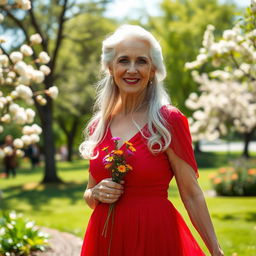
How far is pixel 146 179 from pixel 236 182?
11.4m

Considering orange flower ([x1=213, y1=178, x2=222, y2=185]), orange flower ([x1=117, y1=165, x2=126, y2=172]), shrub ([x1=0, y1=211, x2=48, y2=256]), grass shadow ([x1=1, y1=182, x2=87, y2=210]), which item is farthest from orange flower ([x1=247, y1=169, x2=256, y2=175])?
orange flower ([x1=117, y1=165, x2=126, y2=172])

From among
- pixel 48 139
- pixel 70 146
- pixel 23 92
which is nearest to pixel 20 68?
pixel 23 92

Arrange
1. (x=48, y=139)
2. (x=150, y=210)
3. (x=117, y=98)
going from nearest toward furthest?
(x=150, y=210)
(x=117, y=98)
(x=48, y=139)

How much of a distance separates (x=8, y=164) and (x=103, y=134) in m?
19.7

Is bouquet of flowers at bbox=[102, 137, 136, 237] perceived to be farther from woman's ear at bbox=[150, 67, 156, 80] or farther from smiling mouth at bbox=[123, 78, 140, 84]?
woman's ear at bbox=[150, 67, 156, 80]

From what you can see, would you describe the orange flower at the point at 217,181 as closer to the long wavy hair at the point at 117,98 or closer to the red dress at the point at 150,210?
the long wavy hair at the point at 117,98

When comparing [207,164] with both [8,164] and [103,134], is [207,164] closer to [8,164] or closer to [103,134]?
[8,164]

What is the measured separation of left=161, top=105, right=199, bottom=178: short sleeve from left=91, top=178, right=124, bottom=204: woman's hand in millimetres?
352

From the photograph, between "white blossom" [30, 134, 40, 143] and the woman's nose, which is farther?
"white blossom" [30, 134, 40, 143]

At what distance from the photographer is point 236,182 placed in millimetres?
13508

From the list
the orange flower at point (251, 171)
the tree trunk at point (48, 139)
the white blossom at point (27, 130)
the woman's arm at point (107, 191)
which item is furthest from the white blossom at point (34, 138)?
the tree trunk at point (48, 139)

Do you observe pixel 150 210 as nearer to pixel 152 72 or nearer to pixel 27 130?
pixel 152 72

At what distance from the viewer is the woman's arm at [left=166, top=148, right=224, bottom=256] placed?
99.4 inches

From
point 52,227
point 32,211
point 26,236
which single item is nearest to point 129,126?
point 26,236
